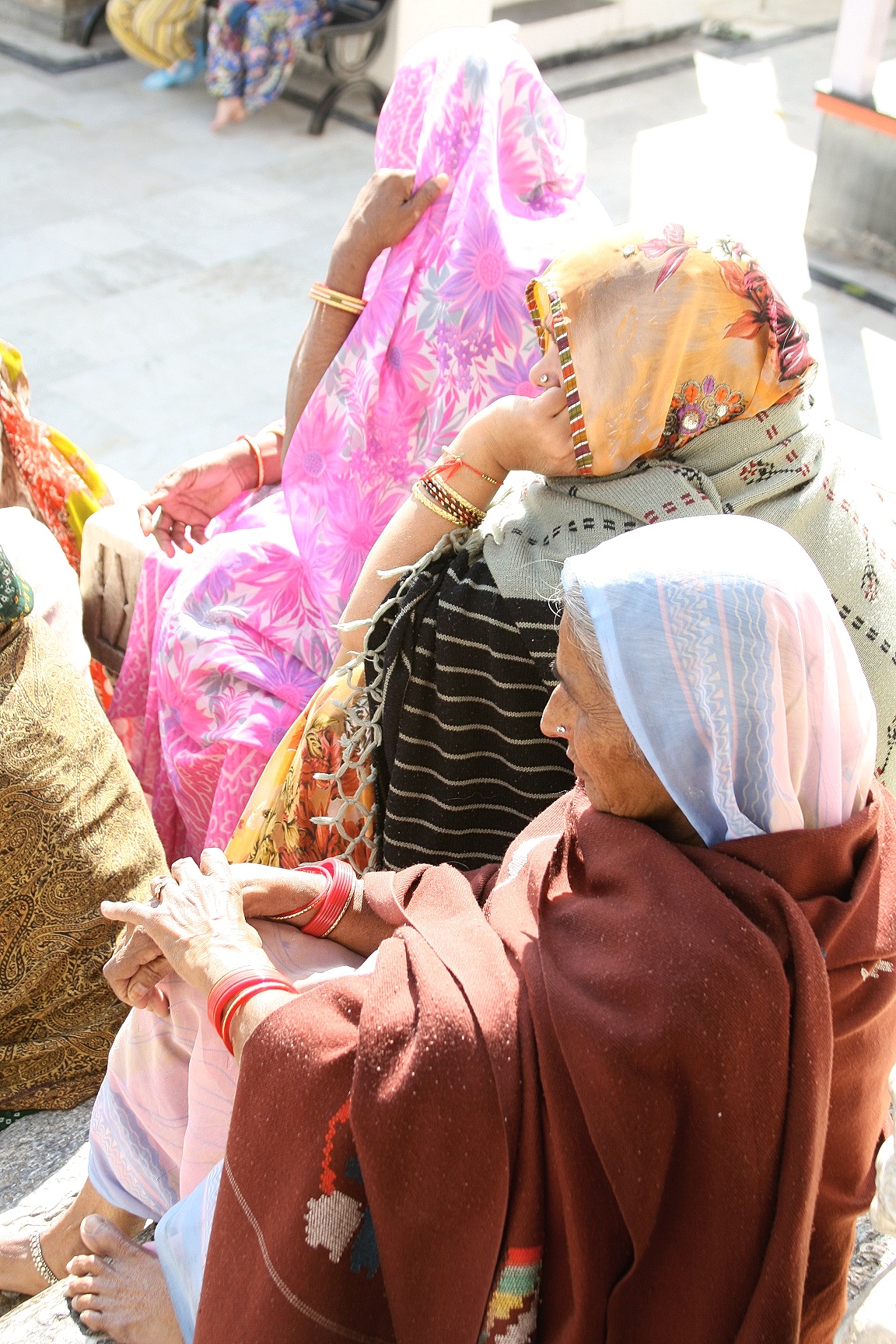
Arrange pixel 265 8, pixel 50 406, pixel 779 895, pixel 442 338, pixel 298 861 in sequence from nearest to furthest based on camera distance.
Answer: pixel 779 895, pixel 298 861, pixel 442 338, pixel 50 406, pixel 265 8

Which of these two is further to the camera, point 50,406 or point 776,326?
point 50,406

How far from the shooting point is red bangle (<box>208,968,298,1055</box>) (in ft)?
4.83

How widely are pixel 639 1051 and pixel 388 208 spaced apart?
70.6 inches

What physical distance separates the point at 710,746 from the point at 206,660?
1.38m

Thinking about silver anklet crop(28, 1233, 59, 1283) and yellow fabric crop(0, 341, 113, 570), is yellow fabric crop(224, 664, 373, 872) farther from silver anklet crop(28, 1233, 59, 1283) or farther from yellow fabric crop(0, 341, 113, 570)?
yellow fabric crop(0, 341, 113, 570)

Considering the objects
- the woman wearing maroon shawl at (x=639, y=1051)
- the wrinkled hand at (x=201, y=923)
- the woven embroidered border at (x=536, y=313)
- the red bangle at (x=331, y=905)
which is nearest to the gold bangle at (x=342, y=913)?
the red bangle at (x=331, y=905)

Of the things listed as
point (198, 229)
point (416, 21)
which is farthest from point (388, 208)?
point (416, 21)

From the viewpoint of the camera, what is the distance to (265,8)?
6625 mm

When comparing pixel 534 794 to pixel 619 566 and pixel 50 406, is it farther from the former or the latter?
pixel 50 406

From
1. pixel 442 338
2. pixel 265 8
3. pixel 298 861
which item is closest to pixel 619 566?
pixel 298 861

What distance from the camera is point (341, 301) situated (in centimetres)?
250

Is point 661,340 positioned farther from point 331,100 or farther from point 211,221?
point 331,100

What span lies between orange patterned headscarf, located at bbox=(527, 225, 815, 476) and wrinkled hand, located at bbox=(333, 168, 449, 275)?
71cm


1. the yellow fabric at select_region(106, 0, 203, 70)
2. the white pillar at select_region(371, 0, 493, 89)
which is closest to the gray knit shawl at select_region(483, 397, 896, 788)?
the white pillar at select_region(371, 0, 493, 89)
